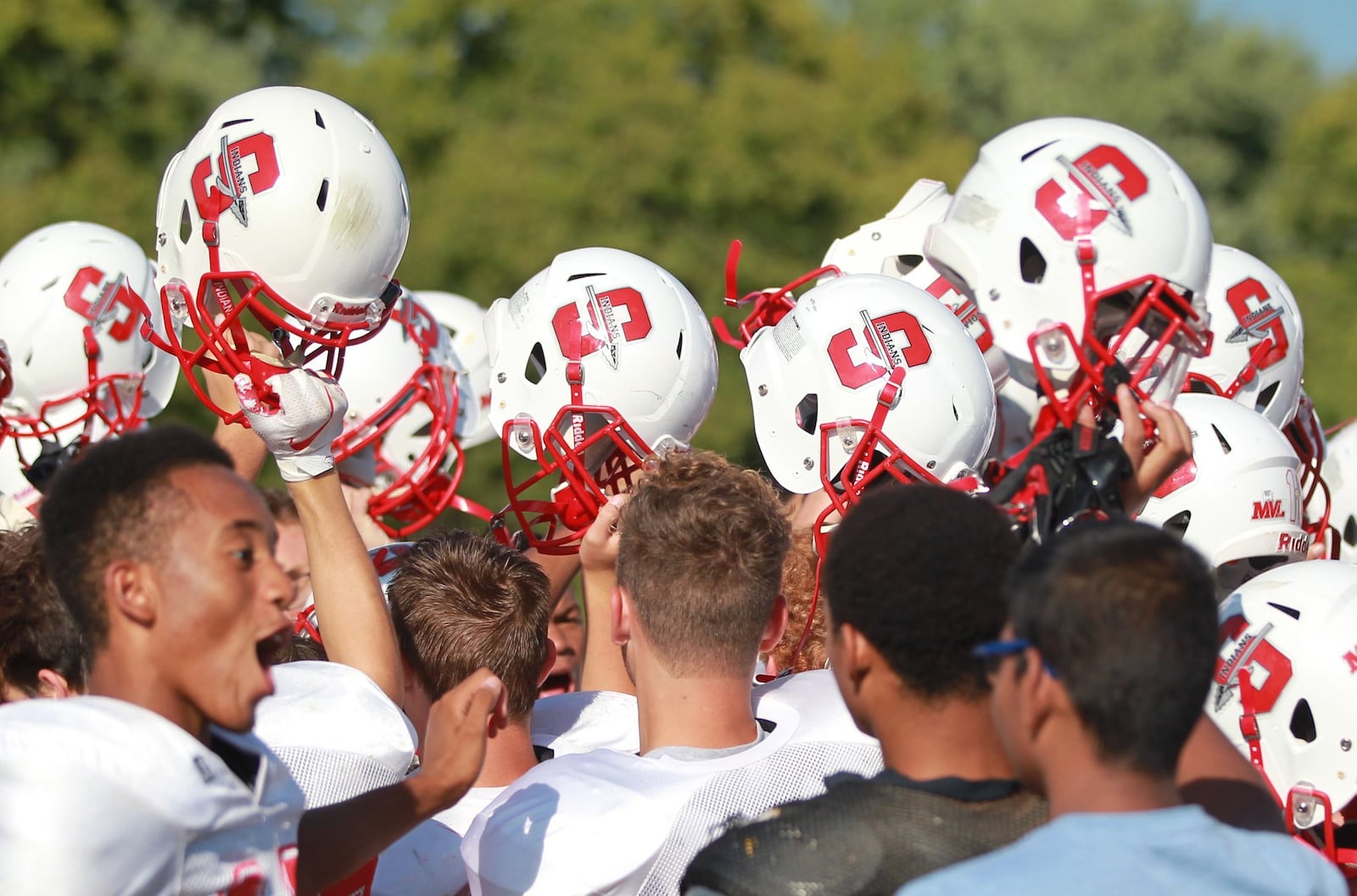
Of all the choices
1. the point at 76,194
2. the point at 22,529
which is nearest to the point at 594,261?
the point at 22,529

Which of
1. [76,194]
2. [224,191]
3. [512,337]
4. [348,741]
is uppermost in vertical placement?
[76,194]

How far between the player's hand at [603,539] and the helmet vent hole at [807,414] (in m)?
0.51

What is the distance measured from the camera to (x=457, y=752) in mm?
2732

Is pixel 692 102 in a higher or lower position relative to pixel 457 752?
higher

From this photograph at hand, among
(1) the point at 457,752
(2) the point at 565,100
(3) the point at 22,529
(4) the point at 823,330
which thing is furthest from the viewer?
(2) the point at 565,100

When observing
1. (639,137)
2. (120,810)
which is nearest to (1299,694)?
(120,810)

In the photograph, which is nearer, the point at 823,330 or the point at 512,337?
the point at 823,330

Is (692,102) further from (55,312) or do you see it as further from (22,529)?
(22,529)

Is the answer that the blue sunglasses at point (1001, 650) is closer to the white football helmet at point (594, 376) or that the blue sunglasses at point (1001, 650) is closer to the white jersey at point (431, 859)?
the white jersey at point (431, 859)

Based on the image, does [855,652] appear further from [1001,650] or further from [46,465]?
[46,465]

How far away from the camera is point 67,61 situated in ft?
56.6

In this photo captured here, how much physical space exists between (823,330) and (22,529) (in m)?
2.08

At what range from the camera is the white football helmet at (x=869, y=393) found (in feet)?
13.3

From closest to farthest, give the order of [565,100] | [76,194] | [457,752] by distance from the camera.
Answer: [457,752], [76,194], [565,100]
